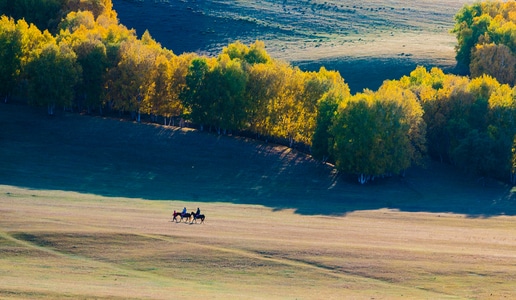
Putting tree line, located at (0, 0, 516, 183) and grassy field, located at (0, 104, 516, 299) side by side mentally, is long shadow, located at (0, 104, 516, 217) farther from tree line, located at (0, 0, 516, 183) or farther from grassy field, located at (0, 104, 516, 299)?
tree line, located at (0, 0, 516, 183)

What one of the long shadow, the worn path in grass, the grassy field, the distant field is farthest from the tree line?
the worn path in grass

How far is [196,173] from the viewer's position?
112 m

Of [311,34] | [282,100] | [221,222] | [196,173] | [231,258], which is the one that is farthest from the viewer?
[311,34]

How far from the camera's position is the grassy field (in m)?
62.0

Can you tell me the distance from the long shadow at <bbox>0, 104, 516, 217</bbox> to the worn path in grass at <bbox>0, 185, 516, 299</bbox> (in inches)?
659

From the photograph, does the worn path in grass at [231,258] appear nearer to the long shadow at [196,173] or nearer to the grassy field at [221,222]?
the grassy field at [221,222]

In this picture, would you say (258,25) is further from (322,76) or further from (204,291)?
(204,291)

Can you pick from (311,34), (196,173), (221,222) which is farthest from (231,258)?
(311,34)

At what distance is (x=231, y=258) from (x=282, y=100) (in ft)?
200

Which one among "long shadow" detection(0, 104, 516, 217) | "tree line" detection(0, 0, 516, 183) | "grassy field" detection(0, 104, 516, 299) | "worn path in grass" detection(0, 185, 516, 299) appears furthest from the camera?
"tree line" detection(0, 0, 516, 183)

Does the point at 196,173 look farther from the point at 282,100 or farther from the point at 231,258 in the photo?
the point at 231,258

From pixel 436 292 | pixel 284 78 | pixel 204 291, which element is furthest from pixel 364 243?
pixel 284 78

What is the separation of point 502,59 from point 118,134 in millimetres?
61583

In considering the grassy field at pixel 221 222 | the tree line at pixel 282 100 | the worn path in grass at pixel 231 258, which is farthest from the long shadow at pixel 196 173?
the worn path in grass at pixel 231 258
